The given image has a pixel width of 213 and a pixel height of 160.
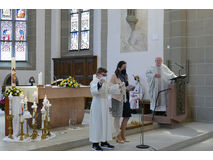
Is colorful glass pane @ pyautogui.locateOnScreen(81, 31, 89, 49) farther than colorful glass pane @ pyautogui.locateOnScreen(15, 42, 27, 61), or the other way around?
colorful glass pane @ pyautogui.locateOnScreen(15, 42, 27, 61)

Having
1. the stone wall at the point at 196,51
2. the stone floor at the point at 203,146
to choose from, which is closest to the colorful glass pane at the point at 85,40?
the stone wall at the point at 196,51

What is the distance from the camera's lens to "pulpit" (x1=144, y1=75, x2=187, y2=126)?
754 cm

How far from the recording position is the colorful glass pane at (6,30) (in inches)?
520

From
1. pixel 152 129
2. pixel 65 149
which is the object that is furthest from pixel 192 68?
pixel 65 149

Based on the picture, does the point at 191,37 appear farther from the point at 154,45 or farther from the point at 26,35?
the point at 26,35

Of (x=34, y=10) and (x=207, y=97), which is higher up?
(x=34, y=10)

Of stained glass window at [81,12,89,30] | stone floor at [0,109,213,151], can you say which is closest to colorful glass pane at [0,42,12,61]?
stained glass window at [81,12,89,30]

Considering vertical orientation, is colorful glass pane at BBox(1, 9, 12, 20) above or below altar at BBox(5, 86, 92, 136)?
above

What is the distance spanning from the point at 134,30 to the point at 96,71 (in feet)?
10.6

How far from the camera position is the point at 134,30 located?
1028 centimetres

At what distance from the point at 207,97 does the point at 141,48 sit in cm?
283

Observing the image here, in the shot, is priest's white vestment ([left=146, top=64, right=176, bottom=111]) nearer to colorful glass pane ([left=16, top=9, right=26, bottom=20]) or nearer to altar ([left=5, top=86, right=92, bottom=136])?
altar ([left=5, top=86, right=92, bottom=136])

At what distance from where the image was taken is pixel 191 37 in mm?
9062

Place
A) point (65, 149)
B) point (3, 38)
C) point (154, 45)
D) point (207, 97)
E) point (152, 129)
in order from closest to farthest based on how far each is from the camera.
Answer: point (65, 149) < point (152, 129) < point (207, 97) < point (154, 45) < point (3, 38)
